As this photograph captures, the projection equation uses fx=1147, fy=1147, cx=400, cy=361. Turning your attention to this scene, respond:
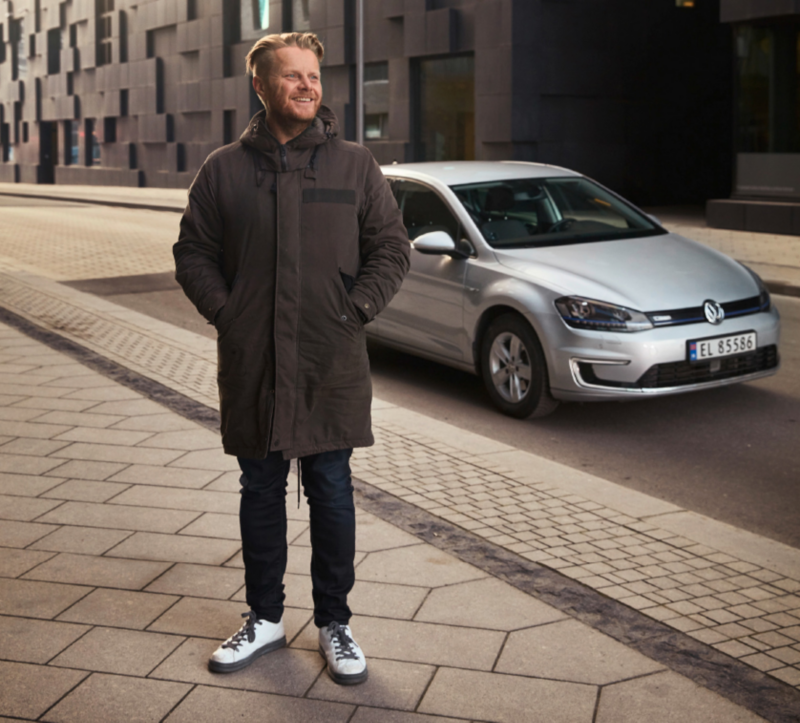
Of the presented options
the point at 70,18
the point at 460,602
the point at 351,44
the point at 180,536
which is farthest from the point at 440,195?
the point at 70,18

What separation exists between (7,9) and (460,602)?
57454mm

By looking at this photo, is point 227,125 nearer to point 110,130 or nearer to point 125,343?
point 110,130

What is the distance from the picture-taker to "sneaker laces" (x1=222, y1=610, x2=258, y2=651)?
10.6 ft

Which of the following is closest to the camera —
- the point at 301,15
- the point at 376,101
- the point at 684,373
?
the point at 684,373

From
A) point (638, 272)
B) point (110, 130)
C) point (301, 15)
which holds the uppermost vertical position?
point (301, 15)

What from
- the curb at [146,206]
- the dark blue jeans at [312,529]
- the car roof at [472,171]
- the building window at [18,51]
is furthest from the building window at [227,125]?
the dark blue jeans at [312,529]

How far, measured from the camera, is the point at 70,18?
48312 millimetres

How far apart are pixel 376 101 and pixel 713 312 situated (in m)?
24.7

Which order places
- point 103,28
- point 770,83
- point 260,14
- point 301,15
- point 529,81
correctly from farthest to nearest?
point 103,28, point 260,14, point 301,15, point 529,81, point 770,83

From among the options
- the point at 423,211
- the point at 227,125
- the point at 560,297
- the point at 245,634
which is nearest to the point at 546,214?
the point at 423,211

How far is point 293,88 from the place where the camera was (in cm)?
307

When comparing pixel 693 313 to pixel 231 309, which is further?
pixel 693 313

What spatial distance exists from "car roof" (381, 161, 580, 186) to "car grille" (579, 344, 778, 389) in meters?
1.93

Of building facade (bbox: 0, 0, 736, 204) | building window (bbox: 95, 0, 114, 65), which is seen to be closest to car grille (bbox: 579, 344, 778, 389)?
building facade (bbox: 0, 0, 736, 204)
